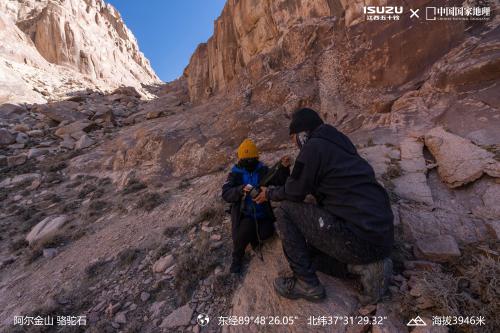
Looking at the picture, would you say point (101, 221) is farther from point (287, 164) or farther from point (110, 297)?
point (287, 164)

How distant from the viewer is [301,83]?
27.5ft

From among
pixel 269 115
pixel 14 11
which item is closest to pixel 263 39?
pixel 269 115

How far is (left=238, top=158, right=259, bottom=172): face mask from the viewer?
3.29m

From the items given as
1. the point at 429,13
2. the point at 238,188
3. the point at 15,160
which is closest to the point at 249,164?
the point at 238,188

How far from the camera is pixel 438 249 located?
2445mm

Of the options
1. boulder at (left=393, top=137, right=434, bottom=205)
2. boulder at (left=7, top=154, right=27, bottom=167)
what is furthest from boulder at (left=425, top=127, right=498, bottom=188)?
boulder at (left=7, top=154, right=27, bottom=167)

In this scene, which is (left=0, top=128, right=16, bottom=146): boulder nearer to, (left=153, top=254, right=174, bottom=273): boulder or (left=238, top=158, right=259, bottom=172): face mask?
(left=153, top=254, right=174, bottom=273): boulder

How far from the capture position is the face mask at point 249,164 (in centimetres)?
329

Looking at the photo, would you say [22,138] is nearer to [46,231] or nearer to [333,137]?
[46,231]

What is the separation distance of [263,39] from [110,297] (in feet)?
36.5

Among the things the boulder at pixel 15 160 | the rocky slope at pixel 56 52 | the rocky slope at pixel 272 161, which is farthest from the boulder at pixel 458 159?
the rocky slope at pixel 56 52

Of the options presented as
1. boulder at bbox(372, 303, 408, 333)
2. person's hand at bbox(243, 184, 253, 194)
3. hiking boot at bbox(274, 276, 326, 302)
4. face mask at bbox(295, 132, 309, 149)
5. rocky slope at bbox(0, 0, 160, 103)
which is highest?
rocky slope at bbox(0, 0, 160, 103)

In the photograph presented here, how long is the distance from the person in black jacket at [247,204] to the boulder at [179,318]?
0.68 m

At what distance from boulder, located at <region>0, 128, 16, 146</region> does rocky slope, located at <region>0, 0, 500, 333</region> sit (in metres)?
3.02
